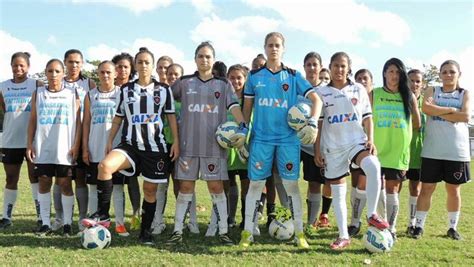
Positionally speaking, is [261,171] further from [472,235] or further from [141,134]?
[472,235]

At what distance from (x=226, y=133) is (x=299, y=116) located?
0.91m

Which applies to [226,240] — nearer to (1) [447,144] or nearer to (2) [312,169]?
(2) [312,169]

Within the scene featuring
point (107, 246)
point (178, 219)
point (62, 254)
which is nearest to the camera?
point (62, 254)

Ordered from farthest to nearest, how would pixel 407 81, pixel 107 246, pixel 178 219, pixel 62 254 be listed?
1. pixel 407 81
2. pixel 178 219
3. pixel 107 246
4. pixel 62 254

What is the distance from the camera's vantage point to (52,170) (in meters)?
6.13

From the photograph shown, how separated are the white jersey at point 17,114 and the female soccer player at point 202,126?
2626 millimetres

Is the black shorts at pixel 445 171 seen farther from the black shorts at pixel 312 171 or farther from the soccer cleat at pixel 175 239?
the soccer cleat at pixel 175 239

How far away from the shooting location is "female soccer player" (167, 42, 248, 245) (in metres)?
5.68

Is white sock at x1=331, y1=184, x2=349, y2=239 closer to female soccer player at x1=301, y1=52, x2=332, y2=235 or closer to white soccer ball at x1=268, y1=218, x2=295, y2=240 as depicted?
white soccer ball at x1=268, y1=218, x2=295, y2=240

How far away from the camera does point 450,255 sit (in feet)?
17.2

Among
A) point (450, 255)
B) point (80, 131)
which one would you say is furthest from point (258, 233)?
point (80, 131)

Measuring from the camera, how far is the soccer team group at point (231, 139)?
553cm

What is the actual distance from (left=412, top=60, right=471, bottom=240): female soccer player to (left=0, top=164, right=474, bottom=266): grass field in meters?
0.50

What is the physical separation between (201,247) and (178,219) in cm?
52
